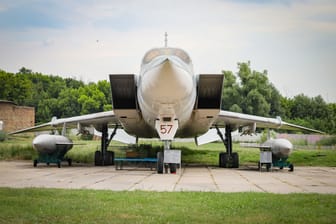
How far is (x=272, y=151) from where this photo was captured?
51.5ft

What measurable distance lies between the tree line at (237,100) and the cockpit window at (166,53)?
40.8 meters

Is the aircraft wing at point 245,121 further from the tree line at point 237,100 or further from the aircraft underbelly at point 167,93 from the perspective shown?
the tree line at point 237,100

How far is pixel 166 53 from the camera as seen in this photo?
12578 mm

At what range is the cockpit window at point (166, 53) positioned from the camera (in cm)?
1255

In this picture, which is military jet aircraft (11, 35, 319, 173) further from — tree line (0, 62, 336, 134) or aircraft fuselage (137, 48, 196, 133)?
tree line (0, 62, 336, 134)

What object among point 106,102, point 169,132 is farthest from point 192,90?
point 106,102

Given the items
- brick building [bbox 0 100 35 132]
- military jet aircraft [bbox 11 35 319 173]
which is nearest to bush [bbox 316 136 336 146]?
military jet aircraft [bbox 11 35 319 173]

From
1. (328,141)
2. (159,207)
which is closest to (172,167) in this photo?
(159,207)

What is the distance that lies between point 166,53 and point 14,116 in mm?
30083

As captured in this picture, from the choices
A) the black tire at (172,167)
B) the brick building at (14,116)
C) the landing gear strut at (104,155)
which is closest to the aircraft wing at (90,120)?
the landing gear strut at (104,155)

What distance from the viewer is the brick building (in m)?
37.7

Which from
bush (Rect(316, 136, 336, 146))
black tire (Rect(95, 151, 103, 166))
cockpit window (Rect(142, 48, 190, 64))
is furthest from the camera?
bush (Rect(316, 136, 336, 146))

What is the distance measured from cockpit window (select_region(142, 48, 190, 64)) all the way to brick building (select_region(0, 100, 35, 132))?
2632 cm

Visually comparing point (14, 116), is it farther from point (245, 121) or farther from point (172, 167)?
point (172, 167)
